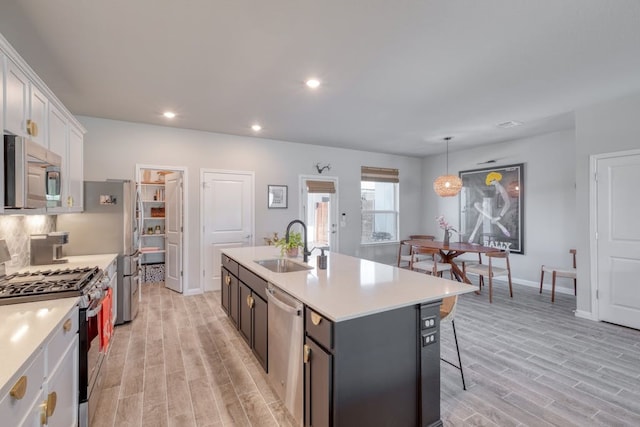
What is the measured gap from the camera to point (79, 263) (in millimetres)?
2877

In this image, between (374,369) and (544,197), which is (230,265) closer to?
(374,369)

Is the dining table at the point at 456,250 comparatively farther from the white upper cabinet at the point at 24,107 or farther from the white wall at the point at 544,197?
the white upper cabinet at the point at 24,107

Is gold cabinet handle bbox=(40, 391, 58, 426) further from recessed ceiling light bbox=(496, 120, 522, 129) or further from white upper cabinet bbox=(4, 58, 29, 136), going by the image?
recessed ceiling light bbox=(496, 120, 522, 129)

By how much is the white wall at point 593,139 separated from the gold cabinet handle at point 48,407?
197 inches

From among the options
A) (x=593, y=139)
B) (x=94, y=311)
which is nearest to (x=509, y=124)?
(x=593, y=139)

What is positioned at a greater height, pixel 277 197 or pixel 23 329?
pixel 277 197

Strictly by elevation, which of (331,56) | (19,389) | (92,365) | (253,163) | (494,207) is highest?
(331,56)

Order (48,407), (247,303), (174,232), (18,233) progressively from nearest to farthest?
(48,407), (18,233), (247,303), (174,232)

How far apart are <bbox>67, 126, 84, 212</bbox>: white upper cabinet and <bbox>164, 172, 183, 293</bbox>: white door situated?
1.53 m

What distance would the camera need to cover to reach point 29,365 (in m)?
1.12

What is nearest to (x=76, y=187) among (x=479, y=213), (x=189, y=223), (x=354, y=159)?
(x=189, y=223)

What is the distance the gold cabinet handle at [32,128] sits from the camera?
2.03 m

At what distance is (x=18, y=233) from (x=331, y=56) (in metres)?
3.04

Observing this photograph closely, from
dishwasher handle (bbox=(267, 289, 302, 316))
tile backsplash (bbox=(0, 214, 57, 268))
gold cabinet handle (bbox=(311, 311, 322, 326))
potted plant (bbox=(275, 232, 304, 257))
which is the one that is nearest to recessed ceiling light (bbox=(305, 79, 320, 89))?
potted plant (bbox=(275, 232, 304, 257))
